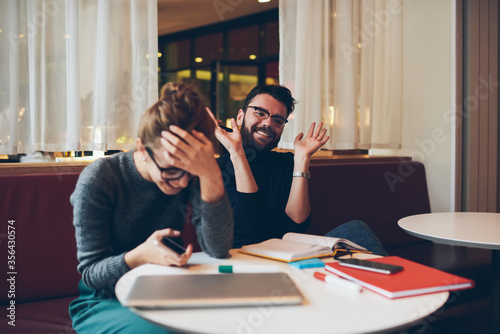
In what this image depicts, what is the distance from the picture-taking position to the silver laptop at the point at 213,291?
0.81 meters

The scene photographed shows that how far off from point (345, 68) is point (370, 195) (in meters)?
0.91

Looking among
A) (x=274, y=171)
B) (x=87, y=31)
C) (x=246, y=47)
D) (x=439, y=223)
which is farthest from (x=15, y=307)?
(x=246, y=47)

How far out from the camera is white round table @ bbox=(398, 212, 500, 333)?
1.48 metres

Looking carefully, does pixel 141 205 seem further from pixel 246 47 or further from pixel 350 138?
pixel 246 47

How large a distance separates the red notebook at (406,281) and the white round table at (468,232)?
53cm

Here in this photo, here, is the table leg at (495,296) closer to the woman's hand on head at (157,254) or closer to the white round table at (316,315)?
the white round table at (316,315)

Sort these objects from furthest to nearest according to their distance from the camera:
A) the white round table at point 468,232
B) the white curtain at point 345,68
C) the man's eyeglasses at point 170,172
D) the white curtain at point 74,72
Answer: the white curtain at point 345,68, the white curtain at point 74,72, the white round table at point 468,232, the man's eyeglasses at point 170,172

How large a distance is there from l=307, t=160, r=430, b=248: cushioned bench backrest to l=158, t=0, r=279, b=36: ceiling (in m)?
3.71

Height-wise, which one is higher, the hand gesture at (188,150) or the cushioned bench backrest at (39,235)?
the hand gesture at (188,150)

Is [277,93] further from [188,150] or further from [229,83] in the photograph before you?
[229,83]

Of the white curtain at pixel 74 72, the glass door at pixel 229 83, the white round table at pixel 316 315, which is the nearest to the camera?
the white round table at pixel 316 315

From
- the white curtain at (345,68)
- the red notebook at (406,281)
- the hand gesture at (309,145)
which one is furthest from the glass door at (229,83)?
the red notebook at (406,281)

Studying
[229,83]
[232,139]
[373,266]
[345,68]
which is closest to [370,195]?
[345,68]

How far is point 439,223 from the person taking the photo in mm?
1829
